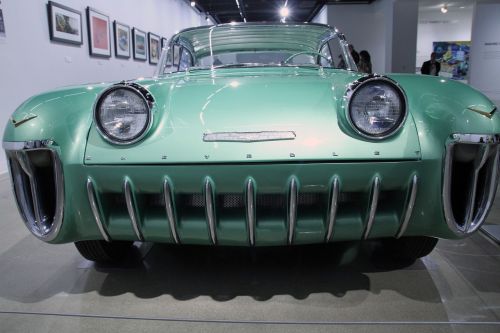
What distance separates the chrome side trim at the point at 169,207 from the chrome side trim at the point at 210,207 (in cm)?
12

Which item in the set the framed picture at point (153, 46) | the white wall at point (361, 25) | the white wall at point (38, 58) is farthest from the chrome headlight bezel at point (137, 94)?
the white wall at point (361, 25)

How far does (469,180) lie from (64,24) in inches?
209

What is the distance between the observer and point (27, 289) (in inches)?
71.9

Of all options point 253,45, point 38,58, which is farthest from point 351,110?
point 38,58

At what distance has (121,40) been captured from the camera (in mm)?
7398

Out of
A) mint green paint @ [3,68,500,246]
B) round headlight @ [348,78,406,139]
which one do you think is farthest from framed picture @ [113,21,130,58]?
round headlight @ [348,78,406,139]

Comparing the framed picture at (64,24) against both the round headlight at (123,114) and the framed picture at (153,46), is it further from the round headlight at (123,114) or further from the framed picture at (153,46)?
the round headlight at (123,114)

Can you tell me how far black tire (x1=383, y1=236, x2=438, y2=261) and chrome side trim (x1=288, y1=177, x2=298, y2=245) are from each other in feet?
2.40

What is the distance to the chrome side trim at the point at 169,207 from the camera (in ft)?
4.76

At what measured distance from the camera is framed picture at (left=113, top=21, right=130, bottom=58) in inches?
281

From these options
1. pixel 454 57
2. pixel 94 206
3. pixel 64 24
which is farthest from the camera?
pixel 454 57

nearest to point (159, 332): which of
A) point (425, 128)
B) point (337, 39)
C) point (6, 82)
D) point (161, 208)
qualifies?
point (161, 208)

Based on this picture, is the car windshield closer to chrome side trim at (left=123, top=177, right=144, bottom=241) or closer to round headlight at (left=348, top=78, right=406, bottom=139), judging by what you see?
round headlight at (left=348, top=78, right=406, bottom=139)

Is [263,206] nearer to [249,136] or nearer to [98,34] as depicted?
[249,136]
